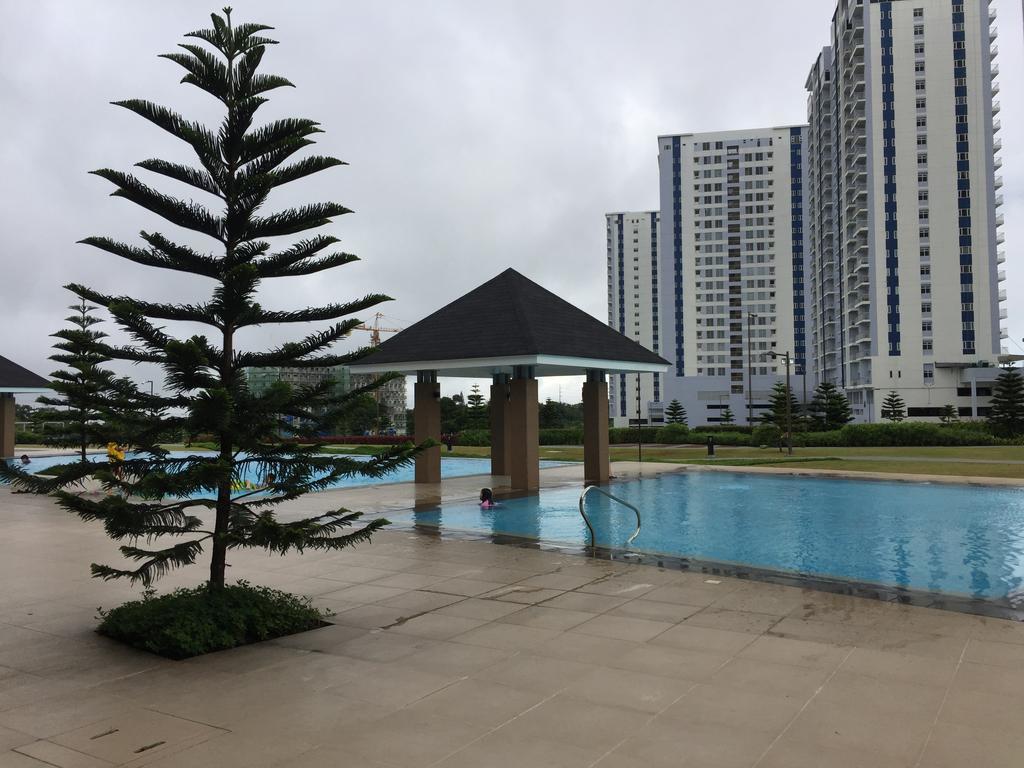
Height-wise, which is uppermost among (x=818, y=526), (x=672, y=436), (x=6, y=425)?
(x=6, y=425)

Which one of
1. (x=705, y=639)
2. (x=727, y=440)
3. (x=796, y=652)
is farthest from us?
(x=727, y=440)

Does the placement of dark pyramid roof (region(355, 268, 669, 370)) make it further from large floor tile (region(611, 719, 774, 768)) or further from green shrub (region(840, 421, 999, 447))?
green shrub (region(840, 421, 999, 447))

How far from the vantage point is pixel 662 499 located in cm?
2095

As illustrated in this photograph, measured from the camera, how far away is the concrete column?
31.4 m

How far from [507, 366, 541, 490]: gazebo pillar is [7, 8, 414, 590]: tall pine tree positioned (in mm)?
13071

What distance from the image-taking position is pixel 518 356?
1983 cm

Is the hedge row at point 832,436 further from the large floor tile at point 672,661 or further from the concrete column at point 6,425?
the large floor tile at point 672,661

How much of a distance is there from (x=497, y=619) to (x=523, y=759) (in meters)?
3.50

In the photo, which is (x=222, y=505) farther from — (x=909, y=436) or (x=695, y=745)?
(x=909, y=436)

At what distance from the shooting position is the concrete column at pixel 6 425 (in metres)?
31.4

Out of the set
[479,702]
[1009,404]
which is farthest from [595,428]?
[1009,404]

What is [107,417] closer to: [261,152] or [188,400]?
[188,400]

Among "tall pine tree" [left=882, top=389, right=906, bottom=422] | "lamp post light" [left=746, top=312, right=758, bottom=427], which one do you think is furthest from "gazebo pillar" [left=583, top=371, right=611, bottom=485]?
"tall pine tree" [left=882, top=389, right=906, bottom=422]

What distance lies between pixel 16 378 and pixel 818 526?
104 feet
